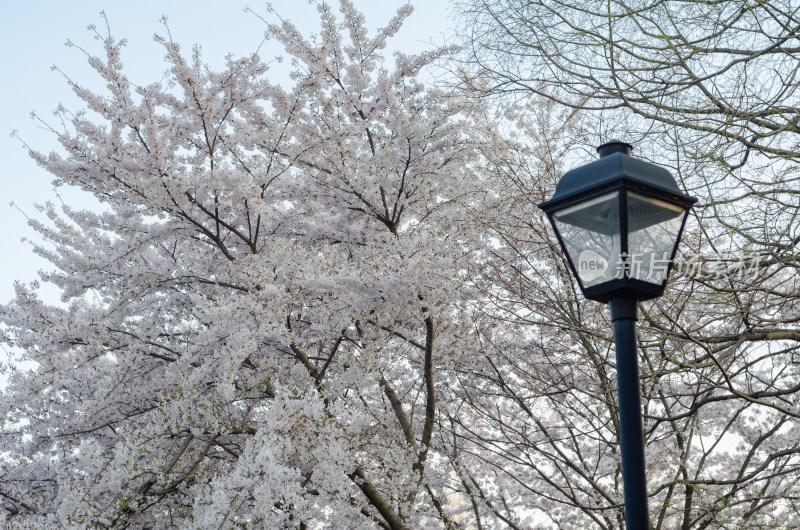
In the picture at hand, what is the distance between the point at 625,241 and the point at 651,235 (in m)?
0.16

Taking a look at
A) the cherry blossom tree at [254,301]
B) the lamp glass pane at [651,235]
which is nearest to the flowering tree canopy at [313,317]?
the cherry blossom tree at [254,301]

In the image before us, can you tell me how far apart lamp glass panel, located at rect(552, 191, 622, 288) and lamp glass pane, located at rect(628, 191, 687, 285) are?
0.06m

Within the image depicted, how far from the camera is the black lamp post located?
2527 millimetres

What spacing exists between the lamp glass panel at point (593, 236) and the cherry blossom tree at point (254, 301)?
334 cm

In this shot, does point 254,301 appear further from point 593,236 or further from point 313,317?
point 593,236

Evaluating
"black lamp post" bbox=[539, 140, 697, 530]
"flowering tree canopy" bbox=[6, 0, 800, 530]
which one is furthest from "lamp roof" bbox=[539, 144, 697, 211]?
"flowering tree canopy" bbox=[6, 0, 800, 530]

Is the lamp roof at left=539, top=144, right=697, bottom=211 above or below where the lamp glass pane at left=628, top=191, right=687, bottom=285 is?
above

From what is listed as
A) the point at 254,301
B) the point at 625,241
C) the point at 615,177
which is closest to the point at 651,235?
the point at 625,241

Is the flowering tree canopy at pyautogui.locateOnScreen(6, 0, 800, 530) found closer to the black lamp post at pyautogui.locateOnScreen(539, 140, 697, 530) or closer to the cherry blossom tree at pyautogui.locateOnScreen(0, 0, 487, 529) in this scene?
the cherry blossom tree at pyautogui.locateOnScreen(0, 0, 487, 529)

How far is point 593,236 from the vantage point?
264 centimetres

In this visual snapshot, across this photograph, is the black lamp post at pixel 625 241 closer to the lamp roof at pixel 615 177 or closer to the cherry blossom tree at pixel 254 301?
the lamp roof at pixel 615 177

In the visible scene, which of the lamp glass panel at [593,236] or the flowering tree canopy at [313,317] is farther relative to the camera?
the flowering tree canopy at [313,317]

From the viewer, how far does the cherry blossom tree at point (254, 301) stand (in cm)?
616

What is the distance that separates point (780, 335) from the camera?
13.5 feet
